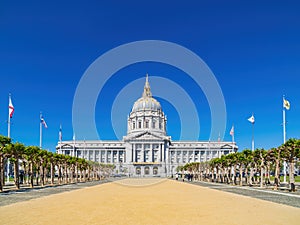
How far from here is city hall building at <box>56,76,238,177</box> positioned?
168 meters

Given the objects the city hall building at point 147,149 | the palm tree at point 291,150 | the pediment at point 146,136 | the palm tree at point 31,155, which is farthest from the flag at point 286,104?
the pediment at point 146,136

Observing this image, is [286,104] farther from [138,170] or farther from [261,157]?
[138,170]

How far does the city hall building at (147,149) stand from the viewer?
16775 centimetres

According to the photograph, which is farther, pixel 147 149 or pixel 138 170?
pixel 147 149

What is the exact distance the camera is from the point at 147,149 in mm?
172875

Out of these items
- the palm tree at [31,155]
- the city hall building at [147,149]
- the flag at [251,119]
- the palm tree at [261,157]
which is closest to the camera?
the palm tree at [31,155]

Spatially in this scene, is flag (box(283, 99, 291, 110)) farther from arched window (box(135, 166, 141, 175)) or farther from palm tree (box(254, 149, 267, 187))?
arched window (box(135, 166, 141, 175))

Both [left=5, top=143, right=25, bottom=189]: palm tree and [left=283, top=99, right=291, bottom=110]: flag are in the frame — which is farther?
[left=283, top=99, right=291, bottom=110]: flag

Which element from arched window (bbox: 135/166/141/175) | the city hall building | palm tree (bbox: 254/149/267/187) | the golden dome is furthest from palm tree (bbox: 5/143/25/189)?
the golden dome

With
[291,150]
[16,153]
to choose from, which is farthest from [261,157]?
[16,153]

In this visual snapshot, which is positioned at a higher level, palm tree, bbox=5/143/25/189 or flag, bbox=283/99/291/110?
flag, bbox=283/99/291/110

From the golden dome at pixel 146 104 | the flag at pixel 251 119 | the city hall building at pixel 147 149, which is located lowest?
the city hall building at pixel 147 149

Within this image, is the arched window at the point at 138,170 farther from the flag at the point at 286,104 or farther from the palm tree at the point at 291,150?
the palm tree at the point at 291,150

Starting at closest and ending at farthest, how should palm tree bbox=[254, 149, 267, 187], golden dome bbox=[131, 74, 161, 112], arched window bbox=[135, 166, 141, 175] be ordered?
palm tree bbox=[254, 149, 267, 187] < arched window bbox=[135, 166, 141, 175] < golden dome bbox=[131, 74, 161, 112]
